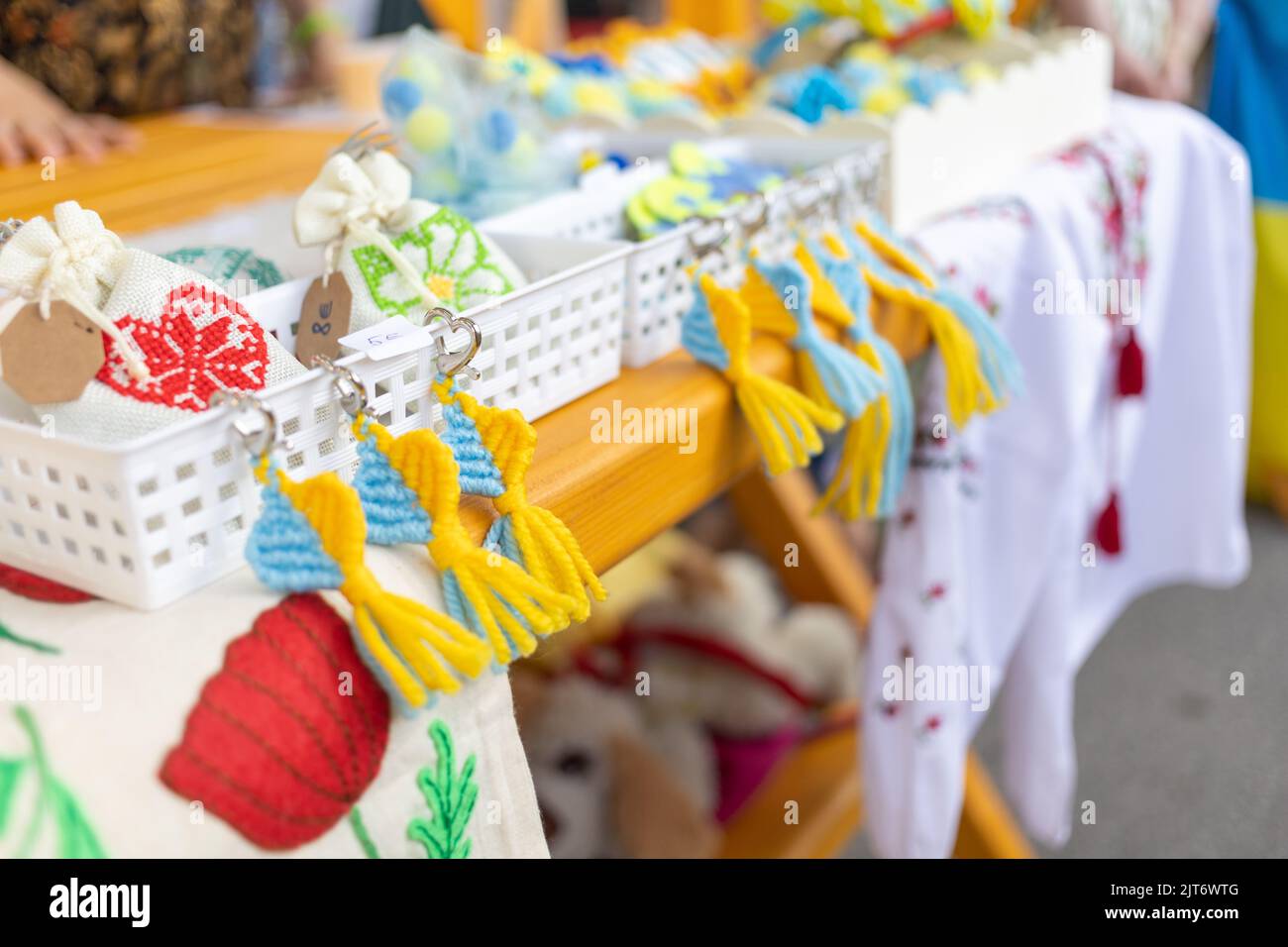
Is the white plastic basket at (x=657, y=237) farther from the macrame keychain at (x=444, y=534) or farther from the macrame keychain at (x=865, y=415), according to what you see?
the macrame keychain at (x=444, y=534)

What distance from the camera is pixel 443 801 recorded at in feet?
1.32

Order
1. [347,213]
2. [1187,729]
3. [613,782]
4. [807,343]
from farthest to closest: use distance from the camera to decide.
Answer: [1187,729], [613,782], [807,343], [347,213]

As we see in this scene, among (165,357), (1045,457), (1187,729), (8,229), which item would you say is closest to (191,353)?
(165,357)

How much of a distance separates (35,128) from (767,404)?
0.81 meters

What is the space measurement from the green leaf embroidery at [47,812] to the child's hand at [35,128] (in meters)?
0.84

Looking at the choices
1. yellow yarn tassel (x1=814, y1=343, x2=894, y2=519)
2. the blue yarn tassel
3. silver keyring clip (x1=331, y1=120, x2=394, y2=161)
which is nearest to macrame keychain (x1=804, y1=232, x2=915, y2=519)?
yellow yarn tassel (x1=814, y1=343, x2=894, y2=519)

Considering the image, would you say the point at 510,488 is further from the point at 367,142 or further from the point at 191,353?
the point at 367,142

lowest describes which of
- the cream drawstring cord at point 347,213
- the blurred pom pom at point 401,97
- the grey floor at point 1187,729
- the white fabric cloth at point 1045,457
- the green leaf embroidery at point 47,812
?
the grey floor at point 1187,729

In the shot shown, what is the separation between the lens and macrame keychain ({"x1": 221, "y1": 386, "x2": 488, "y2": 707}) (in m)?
0.37

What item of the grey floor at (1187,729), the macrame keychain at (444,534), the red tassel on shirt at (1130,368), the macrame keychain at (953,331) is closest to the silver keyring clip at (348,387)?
the macrame keychain at (444,534)

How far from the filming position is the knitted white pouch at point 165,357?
41cm

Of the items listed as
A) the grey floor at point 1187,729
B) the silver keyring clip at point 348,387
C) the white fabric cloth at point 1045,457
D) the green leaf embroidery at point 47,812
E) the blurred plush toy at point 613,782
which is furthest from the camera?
the grey floor at point 1187,729
